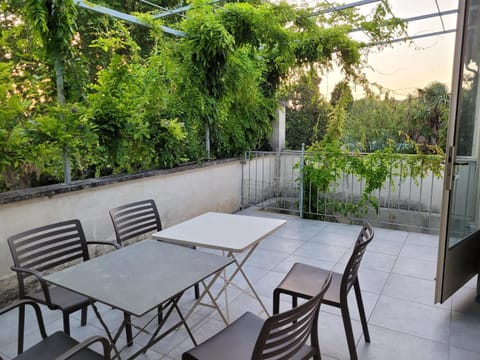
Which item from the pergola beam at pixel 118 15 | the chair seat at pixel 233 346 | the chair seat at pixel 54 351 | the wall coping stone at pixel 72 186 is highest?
the pergola beam at pixel 118 15

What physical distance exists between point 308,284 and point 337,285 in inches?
7.3

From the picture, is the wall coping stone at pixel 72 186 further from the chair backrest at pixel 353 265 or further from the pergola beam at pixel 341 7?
the pergola beam at pixel 341 7

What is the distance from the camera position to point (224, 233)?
217 cm

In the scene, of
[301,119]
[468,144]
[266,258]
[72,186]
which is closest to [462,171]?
[468,144]

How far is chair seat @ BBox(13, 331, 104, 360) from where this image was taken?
141 cm

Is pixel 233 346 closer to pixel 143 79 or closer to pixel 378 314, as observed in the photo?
pixel 378 314

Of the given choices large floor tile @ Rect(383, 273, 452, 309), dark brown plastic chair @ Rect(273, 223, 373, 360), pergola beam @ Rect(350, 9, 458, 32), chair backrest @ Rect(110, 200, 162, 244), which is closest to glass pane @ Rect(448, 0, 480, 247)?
large floor tile @ Rect(383, 273, 452, 309)

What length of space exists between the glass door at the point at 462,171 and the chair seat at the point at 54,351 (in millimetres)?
2385

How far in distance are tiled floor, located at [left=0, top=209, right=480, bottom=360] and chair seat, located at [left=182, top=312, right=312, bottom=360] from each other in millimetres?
676

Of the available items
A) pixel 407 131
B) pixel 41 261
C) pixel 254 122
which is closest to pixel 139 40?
pixel 254 122

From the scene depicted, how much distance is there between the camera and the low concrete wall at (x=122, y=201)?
2660mm

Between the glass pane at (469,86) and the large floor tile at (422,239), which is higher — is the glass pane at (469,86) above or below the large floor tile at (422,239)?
above

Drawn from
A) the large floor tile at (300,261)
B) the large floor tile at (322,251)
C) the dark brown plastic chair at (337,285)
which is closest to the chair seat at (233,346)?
the dark brown plastic chair at (337,285)

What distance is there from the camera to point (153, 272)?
1.65 metres
